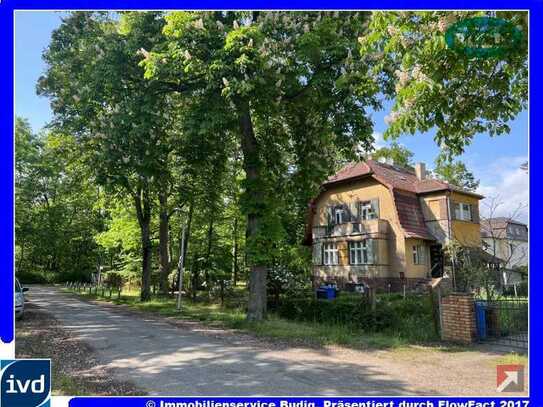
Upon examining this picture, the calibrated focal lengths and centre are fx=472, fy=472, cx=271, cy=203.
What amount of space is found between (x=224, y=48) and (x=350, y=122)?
13.2 feet

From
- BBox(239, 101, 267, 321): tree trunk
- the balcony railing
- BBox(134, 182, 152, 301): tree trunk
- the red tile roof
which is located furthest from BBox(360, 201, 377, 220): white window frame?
BBox(239, 101, 267, 321): tree trunk

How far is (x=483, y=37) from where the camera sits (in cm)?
576

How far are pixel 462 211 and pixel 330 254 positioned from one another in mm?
8717

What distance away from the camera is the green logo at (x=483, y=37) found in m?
5.58

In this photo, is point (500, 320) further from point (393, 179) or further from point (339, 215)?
point (339, 215)

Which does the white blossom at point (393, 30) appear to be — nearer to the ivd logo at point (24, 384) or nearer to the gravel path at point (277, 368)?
the gravel path at point (277, 368)

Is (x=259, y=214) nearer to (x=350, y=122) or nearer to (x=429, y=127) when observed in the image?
(x=350, y=122)

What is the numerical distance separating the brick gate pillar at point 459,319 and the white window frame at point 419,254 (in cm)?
1824

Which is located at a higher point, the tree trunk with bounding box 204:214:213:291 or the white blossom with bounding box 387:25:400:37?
the white blossom with bounding box 387:25:400:37

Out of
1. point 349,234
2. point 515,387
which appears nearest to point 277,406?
point 515,387

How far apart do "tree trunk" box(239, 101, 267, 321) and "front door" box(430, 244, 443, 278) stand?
17549 mm

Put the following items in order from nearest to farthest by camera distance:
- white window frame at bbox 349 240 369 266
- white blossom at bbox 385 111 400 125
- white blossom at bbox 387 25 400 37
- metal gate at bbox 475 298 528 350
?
white blossom at bbox 387 25 400 37 < white blossom at bbox 385 111 400 125 < metal gate at bbox 475 298 528 350 < white window frame at bbox 349 240 369 266

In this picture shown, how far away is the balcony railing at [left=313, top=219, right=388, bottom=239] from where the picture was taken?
94.8ft

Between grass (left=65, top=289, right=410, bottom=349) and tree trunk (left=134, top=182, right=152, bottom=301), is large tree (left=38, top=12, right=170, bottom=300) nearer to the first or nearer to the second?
grass (left=65, top=289, right=410, bottom=349)
